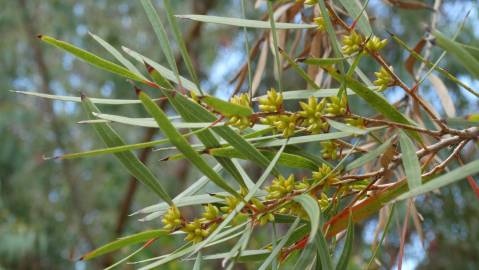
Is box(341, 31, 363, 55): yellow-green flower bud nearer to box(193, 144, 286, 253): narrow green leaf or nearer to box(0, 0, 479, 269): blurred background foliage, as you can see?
box(193, 144, 286, 253): narrow green leaf

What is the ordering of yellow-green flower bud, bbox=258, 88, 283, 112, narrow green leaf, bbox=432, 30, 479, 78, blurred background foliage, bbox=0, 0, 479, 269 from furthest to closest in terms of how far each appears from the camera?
blurred background foliage, bbox=0, 0, 479, 269, yellow-green flower bud, bbox=258, 88, 283, 112, narrow green leaf, bbox=432, 30, 479, 78

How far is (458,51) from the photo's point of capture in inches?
14.1

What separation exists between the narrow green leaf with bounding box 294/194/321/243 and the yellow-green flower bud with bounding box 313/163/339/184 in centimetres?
3

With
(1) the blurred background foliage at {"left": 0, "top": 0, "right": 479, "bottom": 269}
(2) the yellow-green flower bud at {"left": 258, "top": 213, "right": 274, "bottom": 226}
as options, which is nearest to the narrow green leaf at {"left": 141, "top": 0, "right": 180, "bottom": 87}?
(2) the yellow-green flower bud at {"left": 258, "top": 213, "right": 274, "bottom": 226}

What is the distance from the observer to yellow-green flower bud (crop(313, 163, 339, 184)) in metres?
0.47

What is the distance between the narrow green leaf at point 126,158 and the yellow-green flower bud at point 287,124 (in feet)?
0.31

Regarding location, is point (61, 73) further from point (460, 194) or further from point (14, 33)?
point (460, 194)

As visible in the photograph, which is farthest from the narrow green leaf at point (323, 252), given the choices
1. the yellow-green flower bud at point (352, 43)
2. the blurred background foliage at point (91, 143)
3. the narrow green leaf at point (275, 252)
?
the blurred background foliage at point (91, 143)

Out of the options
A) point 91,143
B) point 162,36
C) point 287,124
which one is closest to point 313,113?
point 287,124

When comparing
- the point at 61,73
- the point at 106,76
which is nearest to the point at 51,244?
the point at 106,76

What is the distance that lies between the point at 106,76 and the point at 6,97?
2.31ft

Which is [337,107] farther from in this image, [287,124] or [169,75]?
[169,75]

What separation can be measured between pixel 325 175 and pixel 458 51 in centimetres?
15

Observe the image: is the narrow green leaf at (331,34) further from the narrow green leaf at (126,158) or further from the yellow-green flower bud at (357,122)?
the narrow green leaf at (126,158)
